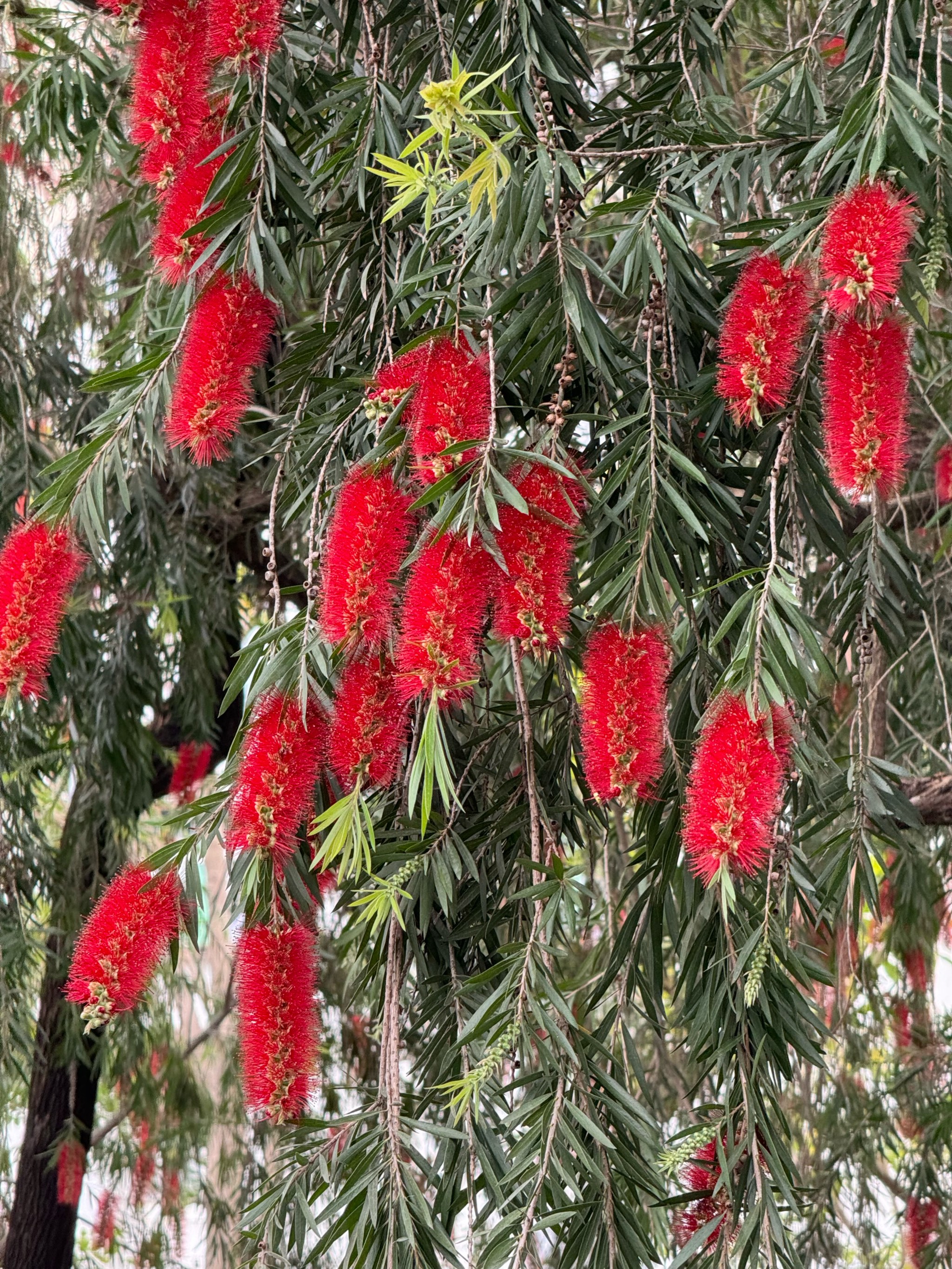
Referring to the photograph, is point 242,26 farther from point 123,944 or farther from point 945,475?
point 945,475

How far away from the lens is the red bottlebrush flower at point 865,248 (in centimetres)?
113

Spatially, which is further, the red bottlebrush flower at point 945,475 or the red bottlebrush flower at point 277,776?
the red bottlebrush flower at point 945,475

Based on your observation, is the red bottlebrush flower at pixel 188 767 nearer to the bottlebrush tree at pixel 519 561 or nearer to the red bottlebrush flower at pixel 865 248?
the bottlebrush tree at pixel 519 561

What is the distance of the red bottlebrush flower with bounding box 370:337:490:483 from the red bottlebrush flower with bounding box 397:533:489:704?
0.24 feet

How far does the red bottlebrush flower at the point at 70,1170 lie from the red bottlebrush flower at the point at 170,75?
2.35 metres

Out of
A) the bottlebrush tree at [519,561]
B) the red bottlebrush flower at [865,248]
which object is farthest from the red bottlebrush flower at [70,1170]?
the red bottlebrush flower at [865,248]

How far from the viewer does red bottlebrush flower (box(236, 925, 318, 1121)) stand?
1.26m

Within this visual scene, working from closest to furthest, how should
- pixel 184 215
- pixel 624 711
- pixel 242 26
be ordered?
pixel 624 711
pixel 242 26
pixel 184 215

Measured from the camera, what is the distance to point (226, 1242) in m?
3.35

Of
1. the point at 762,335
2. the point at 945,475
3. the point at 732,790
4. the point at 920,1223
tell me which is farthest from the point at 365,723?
the point at 920,1223

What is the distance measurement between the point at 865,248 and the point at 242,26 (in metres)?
0.60

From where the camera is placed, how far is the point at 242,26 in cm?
129

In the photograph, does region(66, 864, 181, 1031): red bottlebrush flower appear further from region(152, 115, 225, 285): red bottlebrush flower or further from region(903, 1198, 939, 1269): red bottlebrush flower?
region(903, 1198, 939, 1269): red bottlebrush flower

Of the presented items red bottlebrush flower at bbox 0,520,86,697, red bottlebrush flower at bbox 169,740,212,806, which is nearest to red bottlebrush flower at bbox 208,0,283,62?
red bottlebrush flower at bbox 0,520,86,697
